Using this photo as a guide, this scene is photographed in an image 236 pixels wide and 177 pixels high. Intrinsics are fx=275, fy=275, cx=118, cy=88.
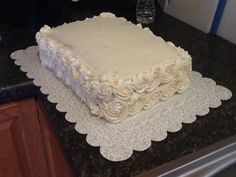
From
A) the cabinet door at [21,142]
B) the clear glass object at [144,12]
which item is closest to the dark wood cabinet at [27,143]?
the cabinet door at [21,142]

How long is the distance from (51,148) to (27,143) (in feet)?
0.35

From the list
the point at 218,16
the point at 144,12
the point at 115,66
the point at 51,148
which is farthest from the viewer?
the point at 144,12

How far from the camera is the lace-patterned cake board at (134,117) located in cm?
60

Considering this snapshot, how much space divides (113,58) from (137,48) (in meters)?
0.08

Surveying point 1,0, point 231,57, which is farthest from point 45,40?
point 231,57

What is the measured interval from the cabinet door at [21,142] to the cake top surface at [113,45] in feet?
0.74

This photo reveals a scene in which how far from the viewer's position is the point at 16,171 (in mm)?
933

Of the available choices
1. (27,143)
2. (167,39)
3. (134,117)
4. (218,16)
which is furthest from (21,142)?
(218,16)

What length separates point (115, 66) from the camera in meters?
0.65

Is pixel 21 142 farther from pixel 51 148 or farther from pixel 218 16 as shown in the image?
pixel 218 16

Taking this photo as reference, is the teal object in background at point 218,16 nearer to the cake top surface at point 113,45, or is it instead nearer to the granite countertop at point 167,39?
the granite countertop at point 167,39

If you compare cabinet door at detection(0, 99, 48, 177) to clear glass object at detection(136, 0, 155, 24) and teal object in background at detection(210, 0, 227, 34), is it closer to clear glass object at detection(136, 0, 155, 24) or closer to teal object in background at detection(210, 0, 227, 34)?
clear glass object at detection(136, 0, 155, 24)

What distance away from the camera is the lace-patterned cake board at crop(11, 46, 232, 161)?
598mm

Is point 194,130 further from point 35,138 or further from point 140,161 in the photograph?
point 35,138
